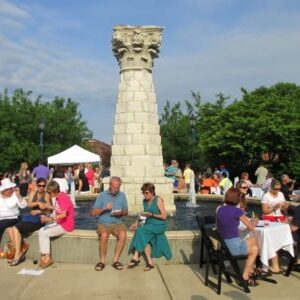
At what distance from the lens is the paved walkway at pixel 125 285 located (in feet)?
→ 21.1

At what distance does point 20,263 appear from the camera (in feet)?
27.2

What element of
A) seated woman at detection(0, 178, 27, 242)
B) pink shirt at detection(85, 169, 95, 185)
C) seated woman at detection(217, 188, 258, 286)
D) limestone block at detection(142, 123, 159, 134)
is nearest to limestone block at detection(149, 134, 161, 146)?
limestone block at detection(142, 123, 159, 134)

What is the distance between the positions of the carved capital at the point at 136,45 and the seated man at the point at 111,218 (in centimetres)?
638

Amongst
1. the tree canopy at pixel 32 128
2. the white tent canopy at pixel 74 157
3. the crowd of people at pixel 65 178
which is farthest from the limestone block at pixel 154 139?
the tree canopy at pixel 32 128

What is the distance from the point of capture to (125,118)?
13.8m

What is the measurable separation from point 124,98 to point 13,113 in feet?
102

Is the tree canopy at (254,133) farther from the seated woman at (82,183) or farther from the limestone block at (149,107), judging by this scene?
Result: the limestone block at (149,107)

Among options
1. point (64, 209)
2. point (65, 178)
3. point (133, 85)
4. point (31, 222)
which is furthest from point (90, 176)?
point (64, 209)

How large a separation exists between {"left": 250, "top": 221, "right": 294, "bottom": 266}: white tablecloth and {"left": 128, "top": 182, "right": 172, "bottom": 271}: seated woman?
151 centimetres

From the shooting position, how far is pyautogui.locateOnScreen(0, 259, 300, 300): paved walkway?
6.44m

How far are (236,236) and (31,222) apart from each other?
12.4 feet

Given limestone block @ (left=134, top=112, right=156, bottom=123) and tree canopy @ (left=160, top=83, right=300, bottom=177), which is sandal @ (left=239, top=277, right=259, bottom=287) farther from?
tree canopy @ (left=160, top=83, right=300, bottom=177)

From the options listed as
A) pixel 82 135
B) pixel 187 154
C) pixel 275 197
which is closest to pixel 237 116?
pixel 187 154

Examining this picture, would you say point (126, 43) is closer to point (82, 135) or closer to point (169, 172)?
point (169, 172)
